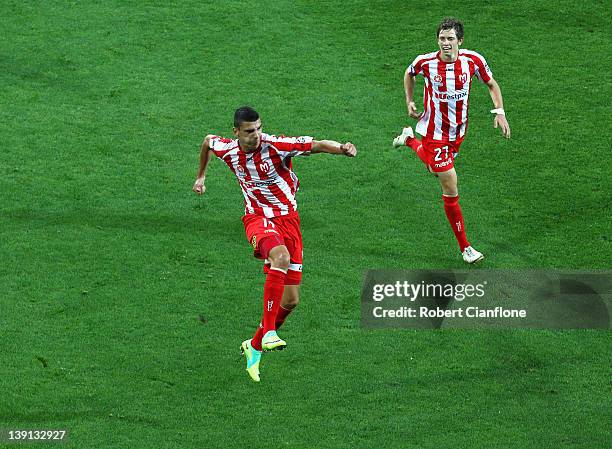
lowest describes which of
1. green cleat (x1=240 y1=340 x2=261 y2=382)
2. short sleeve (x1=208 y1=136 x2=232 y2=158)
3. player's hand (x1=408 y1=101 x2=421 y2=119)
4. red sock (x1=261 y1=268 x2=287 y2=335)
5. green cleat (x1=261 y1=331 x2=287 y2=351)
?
green cleat (x1=240 y1=340 x2=261 y2=382)

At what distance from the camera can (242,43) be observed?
1742 centimetres

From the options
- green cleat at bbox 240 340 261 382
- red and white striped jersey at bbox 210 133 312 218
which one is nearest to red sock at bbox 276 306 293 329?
green cleat at bbox 240 340 261 382

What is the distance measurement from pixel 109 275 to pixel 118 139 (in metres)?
3.21

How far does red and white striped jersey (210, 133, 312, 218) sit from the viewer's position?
35.3ft

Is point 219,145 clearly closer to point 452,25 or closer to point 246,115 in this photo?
point 246,115

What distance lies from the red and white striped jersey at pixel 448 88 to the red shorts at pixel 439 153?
6cm

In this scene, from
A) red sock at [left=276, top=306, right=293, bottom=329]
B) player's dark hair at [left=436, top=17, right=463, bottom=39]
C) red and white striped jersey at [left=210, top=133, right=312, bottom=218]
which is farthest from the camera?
player's dark hair at [left=436, top=17, right=463, bottom=39]

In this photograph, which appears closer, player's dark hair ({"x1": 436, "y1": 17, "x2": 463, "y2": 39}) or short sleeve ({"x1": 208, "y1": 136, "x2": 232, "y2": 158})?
short sleeve ({"x1": 208, "y1": 136, "x2": 232, "y2": 158})

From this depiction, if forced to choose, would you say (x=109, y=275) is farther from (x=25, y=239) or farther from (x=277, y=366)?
(x=277, y=366)

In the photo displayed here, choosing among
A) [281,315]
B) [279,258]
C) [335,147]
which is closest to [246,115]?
[335,147]

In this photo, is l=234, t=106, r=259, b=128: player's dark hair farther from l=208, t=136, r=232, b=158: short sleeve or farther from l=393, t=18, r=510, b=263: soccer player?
l=393, t=18, r=510, b=263: soccer player

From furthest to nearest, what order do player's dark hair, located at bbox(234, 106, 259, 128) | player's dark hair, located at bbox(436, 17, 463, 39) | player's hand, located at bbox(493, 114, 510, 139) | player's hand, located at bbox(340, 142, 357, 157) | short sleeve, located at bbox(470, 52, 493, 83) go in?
1. short sleeve, located at bbox(470, 52, 493, 83)
2. player's dark hair, located at bbox(436, 17, 463, 39)
3. player's hand, located at bbox(493, 114, 510, 139)
4. player's dark hair, located at bbox(234, 106, 259, 128)
5. player's hand, located at bbox(340, 142, 357, 157)

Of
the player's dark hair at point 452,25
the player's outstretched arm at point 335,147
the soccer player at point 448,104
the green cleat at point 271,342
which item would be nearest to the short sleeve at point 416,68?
the soccer player at point 448,104

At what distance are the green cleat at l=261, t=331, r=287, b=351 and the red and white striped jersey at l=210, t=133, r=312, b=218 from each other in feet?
3.80
